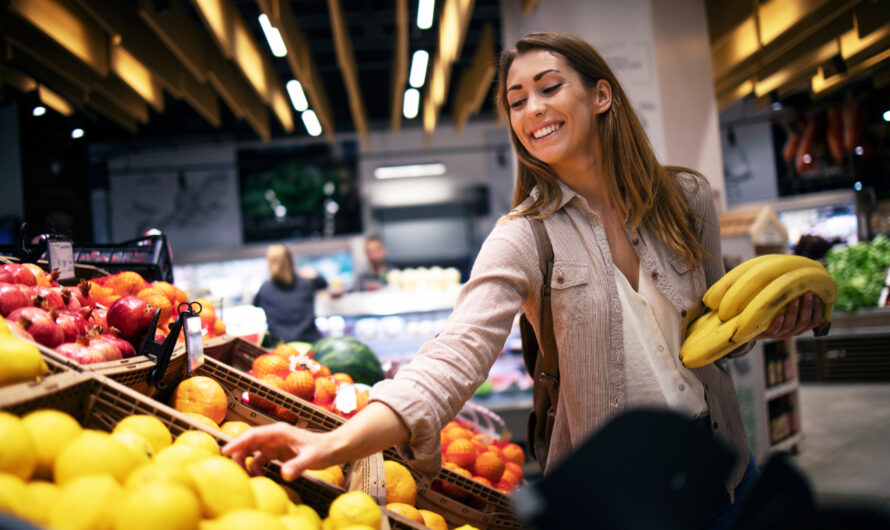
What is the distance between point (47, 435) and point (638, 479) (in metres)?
0.84

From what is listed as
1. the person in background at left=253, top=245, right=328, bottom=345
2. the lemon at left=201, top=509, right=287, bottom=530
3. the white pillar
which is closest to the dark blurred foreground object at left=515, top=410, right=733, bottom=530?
the lemon at left=201, top=509, right=287, bottom=530

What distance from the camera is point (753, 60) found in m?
6.23

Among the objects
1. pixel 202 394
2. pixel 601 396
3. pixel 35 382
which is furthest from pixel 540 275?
pixel 35 382

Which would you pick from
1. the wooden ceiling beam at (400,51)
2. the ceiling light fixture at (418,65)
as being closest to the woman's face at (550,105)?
the wooden ceiling beam at (400,51)

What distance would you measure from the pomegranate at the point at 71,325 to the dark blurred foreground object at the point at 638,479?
1.24 metres

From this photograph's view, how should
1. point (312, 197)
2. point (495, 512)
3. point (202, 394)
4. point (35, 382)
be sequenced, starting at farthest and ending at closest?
point (312, 197), point (495, 512), point (202, 394), point (35, 382)

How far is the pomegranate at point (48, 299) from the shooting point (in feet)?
5.14

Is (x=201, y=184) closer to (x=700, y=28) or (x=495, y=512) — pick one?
(x=700, y=28)

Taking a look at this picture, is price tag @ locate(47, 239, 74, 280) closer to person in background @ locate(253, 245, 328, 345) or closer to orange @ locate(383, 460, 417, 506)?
orange @ locate(383, 460, 417, 506)

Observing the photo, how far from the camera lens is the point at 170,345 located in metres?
1.52

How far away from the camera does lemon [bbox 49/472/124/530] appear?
31.7 inches

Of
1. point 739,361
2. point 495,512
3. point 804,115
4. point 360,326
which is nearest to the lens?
point 495,512

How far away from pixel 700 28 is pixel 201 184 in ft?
29.6

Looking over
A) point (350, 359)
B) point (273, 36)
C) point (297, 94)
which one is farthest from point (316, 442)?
point (297, 94)
